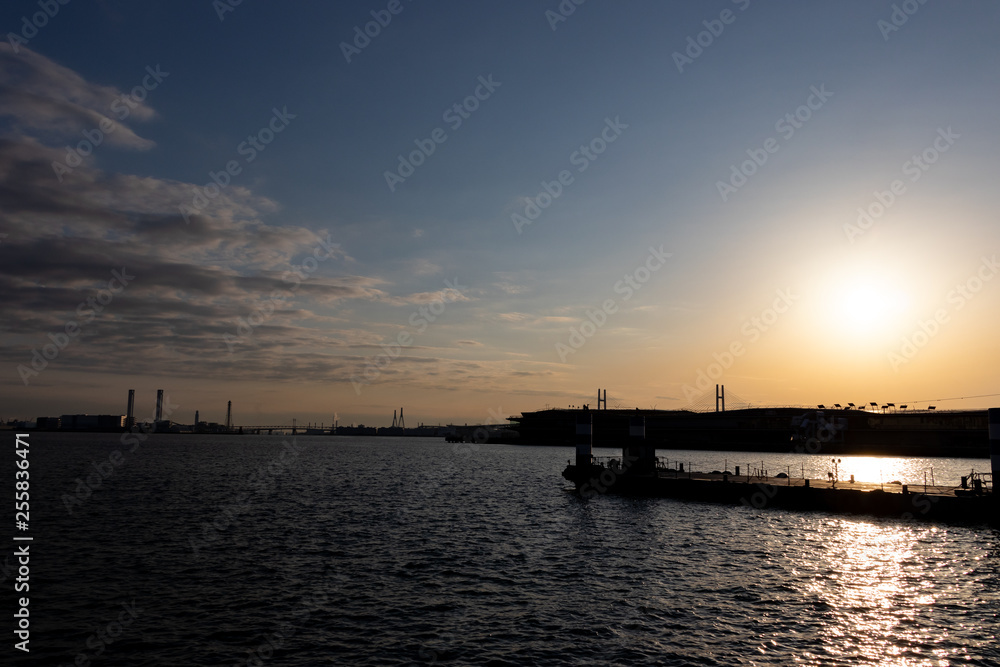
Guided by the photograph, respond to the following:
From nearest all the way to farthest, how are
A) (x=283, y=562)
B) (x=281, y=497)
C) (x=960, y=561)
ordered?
1. (x=283, y=562)
2. (x=960, y=561)
3. (x=281, y=497)

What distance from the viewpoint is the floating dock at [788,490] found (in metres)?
52.0

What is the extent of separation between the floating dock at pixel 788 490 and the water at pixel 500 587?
345 cm

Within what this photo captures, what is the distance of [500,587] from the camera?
101 ft

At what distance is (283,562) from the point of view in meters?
35.3

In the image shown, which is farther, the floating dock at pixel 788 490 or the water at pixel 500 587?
the floating dock at pixel 788 490

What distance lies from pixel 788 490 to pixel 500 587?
42620mm

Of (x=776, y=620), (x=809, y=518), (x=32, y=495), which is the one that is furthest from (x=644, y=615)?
(x=32, y=495)

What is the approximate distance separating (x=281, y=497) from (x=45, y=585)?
3726 cm

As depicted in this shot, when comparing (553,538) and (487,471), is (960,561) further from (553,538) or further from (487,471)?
(487,471)

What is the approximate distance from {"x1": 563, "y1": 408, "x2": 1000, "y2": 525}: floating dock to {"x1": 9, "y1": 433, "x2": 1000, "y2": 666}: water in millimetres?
3454

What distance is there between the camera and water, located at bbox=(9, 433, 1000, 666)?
2261 cm

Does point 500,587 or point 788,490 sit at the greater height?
point 788,490

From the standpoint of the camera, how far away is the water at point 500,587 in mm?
22609

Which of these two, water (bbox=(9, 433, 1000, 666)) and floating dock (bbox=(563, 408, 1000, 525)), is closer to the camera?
water (bbox=(9, 433, 1000, 666))
